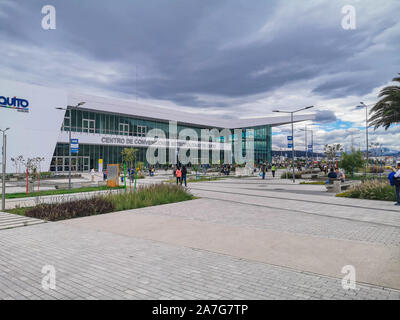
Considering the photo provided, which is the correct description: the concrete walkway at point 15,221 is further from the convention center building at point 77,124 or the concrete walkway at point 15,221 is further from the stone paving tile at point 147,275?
the convention center building at point 77,124

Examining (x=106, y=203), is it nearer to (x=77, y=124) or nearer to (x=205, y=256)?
(x=205, y=256)

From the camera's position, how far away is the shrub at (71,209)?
10217 millimetres

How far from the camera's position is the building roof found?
46866 millimetres

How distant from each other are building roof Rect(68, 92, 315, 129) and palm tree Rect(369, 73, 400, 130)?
125ft

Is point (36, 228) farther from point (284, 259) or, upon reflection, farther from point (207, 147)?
point (207, 147)

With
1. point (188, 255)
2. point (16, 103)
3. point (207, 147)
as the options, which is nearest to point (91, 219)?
point (188, 255)

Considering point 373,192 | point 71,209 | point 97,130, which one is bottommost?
point 71,209

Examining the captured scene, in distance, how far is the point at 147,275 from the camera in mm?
4867

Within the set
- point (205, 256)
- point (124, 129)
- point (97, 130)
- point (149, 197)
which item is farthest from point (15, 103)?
point (205, 256)

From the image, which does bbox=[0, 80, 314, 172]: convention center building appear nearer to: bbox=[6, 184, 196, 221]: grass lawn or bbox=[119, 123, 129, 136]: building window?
bbox=[119, 123, 129, 136]: building window

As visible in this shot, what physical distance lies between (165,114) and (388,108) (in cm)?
4137

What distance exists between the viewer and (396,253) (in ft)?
19.6

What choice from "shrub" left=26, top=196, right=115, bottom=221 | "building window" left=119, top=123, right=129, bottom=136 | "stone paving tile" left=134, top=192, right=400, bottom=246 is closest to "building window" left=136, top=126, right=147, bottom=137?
"building window" left=119, top=123, right=129, bottom=136

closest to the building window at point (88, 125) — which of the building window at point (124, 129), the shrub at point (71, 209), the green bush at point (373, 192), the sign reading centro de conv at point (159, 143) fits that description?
the sign reading centro de conv at point (159, 143)
